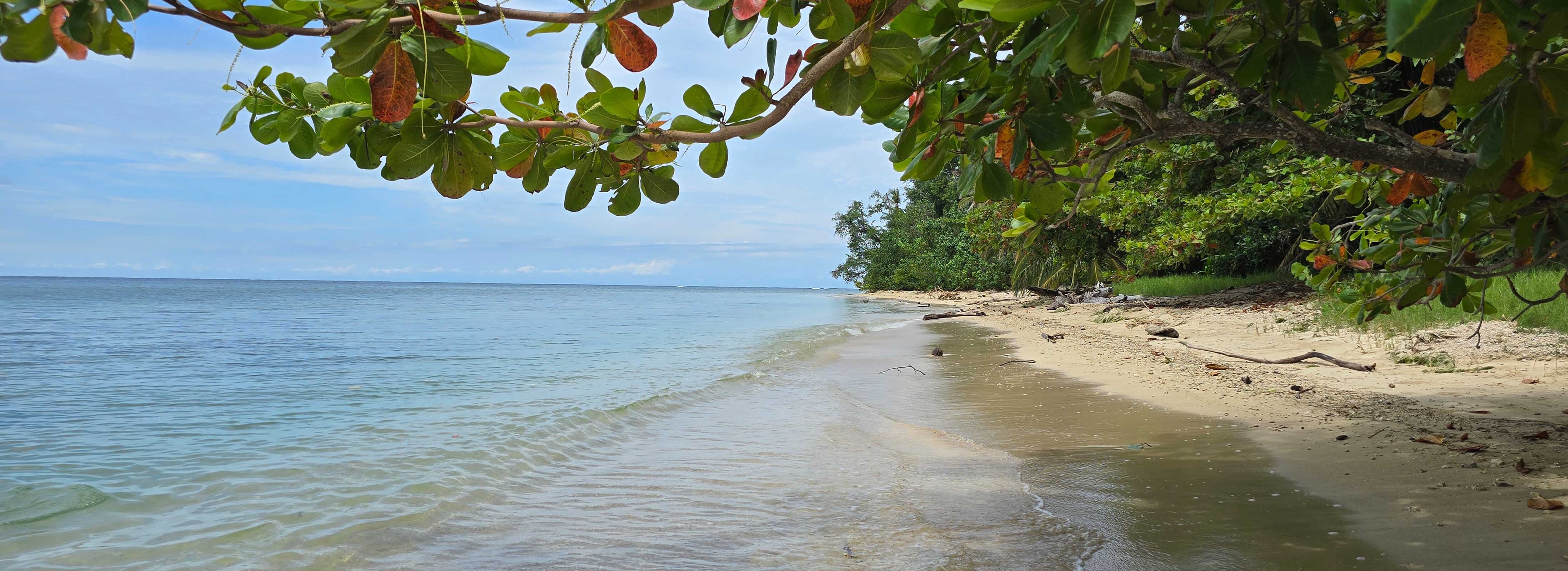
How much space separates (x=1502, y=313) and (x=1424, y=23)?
800 cm

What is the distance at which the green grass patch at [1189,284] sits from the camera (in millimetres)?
14430

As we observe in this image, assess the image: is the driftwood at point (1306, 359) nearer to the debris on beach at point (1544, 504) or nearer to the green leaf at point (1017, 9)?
the debris on beach at point (1544, 504)

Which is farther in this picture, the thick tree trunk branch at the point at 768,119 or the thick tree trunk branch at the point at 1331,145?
the thick tree trunk branch at the point at 1331,145

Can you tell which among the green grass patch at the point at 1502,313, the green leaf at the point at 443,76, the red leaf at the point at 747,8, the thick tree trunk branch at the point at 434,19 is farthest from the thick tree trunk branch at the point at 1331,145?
the green grass patch at the point at 1502,313

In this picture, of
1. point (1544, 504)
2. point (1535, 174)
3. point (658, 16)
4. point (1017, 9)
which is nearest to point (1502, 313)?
point (1544, 504)

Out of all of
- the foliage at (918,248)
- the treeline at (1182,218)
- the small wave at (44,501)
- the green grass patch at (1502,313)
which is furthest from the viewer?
the foliage at (918,248)

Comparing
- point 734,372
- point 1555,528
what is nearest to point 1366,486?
point 1555,528

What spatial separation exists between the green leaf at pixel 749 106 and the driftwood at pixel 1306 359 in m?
6.22

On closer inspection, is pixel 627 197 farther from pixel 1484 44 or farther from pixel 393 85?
pixel 1484 44

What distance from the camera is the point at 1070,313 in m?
16.5

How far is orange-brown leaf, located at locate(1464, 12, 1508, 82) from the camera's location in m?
1.12

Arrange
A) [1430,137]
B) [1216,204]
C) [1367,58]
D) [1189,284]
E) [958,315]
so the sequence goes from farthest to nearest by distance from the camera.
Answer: [958,315] → [1189,284] → [1216,204] → [1430,137] → [1367,58]

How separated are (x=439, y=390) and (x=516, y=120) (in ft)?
23.5

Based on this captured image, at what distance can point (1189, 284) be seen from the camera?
15.4 meters
